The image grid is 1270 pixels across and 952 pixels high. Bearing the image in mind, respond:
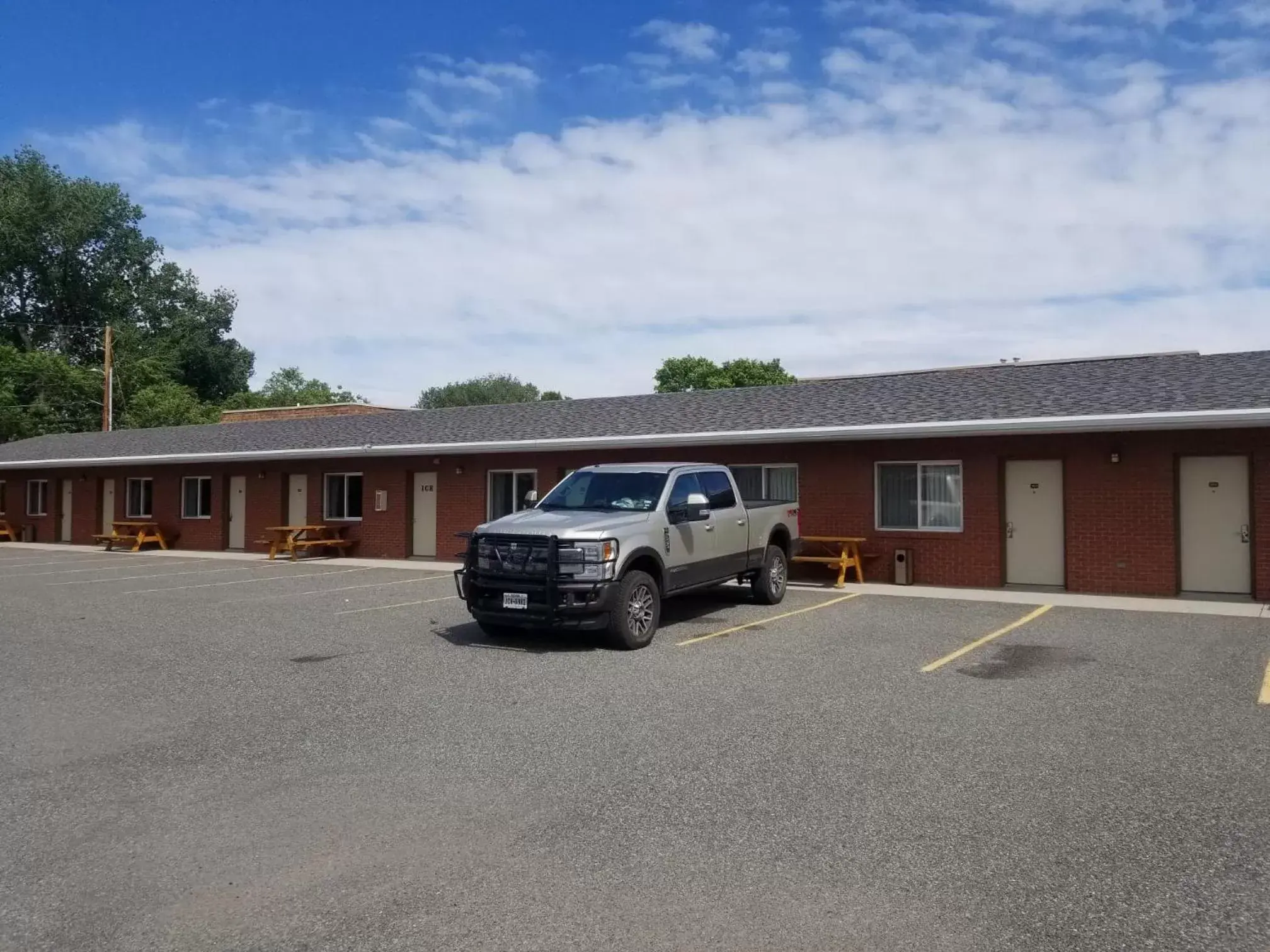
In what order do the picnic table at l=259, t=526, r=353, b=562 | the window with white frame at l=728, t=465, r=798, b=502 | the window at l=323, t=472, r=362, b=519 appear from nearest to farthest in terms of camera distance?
the window with white frame at l=728, t=465, r=798, b=502 → the picnic table at l=259, t=526, r=353, b=562 → the window at l=323, t=472, r=362, b=519

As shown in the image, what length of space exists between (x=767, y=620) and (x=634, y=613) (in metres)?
2.60

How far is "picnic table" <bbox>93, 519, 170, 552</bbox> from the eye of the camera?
2778cm

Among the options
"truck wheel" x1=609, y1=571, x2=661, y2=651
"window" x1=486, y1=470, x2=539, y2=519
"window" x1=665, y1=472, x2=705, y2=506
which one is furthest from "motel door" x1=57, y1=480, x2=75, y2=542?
"truck wheel" x1=609, y1=571, x2=661, y2=651

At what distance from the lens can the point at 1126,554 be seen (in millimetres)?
15086

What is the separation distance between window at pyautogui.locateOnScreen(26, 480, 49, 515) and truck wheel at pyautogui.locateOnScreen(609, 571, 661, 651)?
→ 29.4 m

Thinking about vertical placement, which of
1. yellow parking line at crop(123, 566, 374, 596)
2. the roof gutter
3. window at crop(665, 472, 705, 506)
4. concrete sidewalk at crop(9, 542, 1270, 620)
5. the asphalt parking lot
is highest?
the roof gutter

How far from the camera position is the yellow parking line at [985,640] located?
375 inches

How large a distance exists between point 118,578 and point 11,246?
5134 centimetres

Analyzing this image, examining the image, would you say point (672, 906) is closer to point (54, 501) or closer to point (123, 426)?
point (54, 501)

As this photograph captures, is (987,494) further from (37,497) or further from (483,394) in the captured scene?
(483,394)

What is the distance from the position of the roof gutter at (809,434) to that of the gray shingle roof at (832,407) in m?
0.18

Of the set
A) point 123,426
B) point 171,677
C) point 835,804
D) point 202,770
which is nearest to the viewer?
point 835,804

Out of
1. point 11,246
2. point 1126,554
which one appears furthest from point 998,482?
point 11,246

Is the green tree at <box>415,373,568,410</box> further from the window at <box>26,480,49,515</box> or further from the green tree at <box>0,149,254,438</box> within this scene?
the window at <box>26,480,49,515</box>
